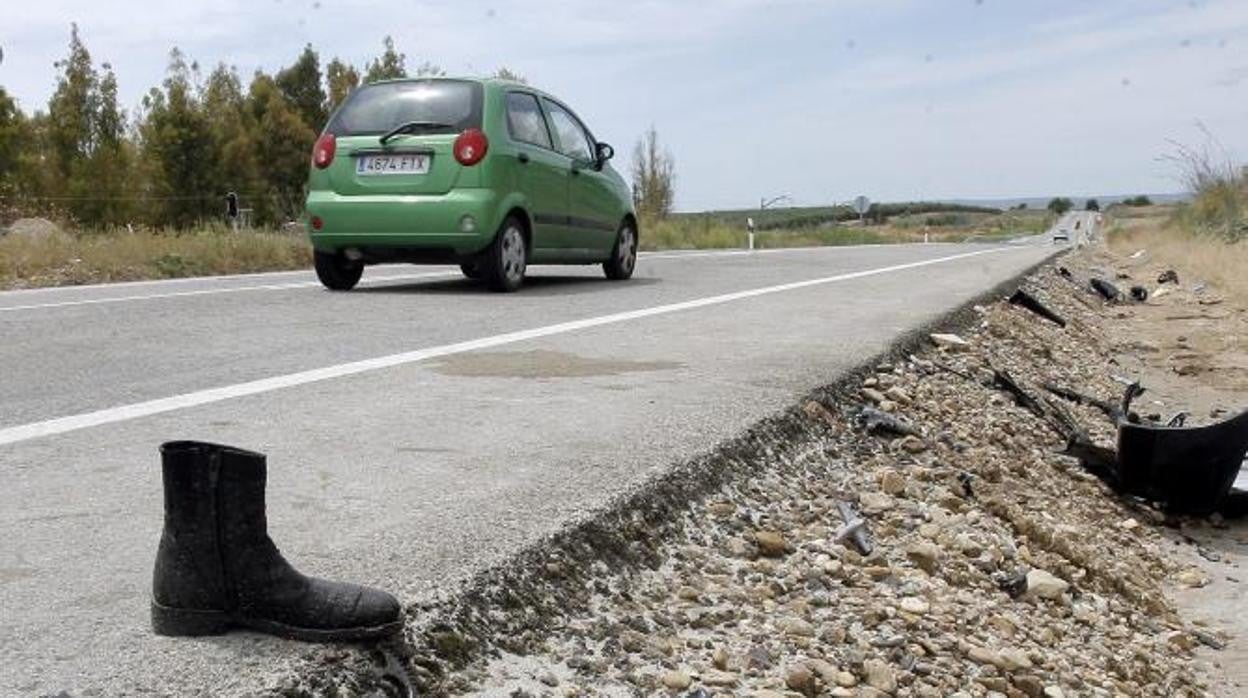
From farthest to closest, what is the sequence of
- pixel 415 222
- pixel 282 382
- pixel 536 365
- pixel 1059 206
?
pixel 1059 206 < pixel 415 222 < pixel 536 365 < pixel 282 382

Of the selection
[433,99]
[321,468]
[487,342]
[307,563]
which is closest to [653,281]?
[433,99]

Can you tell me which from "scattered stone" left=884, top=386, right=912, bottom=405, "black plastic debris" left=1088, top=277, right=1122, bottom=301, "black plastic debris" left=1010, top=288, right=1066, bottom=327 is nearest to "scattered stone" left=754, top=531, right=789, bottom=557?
"scattered stone" left=884, top=386, right=912, bottom=405

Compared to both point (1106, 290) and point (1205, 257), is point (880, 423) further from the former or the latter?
point (1205, 257)

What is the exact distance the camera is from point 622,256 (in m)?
11.3

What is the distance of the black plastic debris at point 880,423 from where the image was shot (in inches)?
201

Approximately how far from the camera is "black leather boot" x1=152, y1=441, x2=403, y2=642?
6.92ft

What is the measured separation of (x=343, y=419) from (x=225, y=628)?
1.97 m

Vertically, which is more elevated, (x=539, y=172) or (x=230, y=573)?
(x=539, y=172)

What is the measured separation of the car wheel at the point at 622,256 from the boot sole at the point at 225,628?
29.8 feet

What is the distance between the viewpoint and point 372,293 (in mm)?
9062

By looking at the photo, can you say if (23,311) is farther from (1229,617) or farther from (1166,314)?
(1166,314)

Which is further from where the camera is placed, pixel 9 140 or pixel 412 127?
pixel 9 140

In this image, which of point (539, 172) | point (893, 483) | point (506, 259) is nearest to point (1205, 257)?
Answer: point (539, 172)

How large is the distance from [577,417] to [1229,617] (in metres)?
2.55
